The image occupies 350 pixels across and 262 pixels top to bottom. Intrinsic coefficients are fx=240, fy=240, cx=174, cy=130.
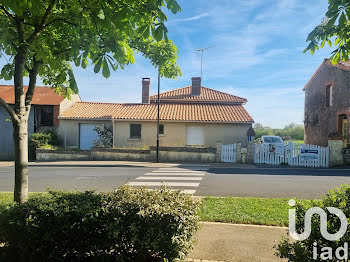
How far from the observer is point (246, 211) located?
537cm

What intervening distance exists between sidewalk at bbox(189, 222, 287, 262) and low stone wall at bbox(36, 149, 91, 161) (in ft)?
48.6

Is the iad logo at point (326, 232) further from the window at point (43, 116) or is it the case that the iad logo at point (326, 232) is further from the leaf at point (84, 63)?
the window at point (43, 116)

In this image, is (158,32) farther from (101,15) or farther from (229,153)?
(229,153)

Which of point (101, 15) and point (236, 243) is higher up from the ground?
point (101, 15)

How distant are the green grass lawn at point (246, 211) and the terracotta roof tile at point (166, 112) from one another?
13200 millimetres

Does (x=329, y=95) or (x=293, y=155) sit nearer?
(x=293, y=155)

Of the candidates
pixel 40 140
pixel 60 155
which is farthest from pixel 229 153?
pixel 40 140

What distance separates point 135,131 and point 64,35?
1668 cm

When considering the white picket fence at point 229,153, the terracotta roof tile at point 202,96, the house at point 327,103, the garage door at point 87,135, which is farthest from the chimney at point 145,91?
the house at point 327,103

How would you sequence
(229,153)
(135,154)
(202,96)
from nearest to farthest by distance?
(229,153) → (135,154) → (202,96)

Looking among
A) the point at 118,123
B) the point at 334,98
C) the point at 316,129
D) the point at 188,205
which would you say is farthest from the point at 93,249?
the point at 316,129

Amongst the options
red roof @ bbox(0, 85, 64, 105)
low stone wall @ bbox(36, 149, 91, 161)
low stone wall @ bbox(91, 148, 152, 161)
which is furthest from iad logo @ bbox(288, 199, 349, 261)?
red roof @ bbox(0, 85, 64, 105)

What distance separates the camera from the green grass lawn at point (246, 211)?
4.79 metres

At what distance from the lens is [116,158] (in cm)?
1720
